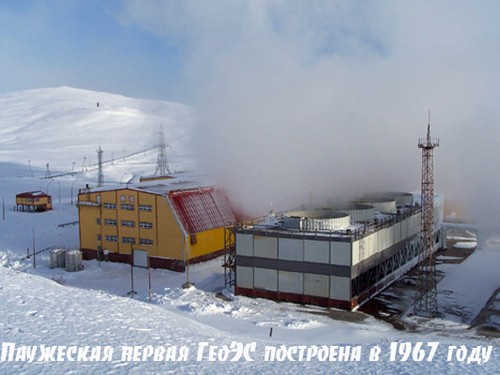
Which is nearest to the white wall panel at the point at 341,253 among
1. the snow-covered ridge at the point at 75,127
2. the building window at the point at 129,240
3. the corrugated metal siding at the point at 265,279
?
the corrugated metal siding at the point at 265,279

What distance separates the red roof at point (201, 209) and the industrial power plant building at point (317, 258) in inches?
187

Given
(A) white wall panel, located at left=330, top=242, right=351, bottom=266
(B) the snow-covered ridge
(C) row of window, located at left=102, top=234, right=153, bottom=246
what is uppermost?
(B) the snow-covered ridge

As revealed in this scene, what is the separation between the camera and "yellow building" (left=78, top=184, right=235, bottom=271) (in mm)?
28891

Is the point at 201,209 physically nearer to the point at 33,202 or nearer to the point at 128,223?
the point at 128,223

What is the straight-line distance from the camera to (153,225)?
2931cm

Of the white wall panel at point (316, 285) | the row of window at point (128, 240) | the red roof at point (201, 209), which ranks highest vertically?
the red roof at point (201, 209)

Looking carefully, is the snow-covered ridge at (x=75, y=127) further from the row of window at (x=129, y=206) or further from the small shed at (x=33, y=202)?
the row of window at (x=129, y=206)

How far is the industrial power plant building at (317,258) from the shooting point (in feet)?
73.2

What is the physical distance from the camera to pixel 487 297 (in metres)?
23.9

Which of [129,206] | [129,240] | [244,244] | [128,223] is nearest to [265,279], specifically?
[244,244]

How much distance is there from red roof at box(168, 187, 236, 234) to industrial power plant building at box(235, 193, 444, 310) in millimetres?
4744

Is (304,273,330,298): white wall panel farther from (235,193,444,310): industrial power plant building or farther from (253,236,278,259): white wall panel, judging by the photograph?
(253,236,278,259): white wall panel

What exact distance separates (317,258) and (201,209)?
33.3ft

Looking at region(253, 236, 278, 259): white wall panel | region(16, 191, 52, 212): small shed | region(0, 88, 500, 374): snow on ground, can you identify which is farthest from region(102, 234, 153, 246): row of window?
region(16, 191, 52, 212): small shed
